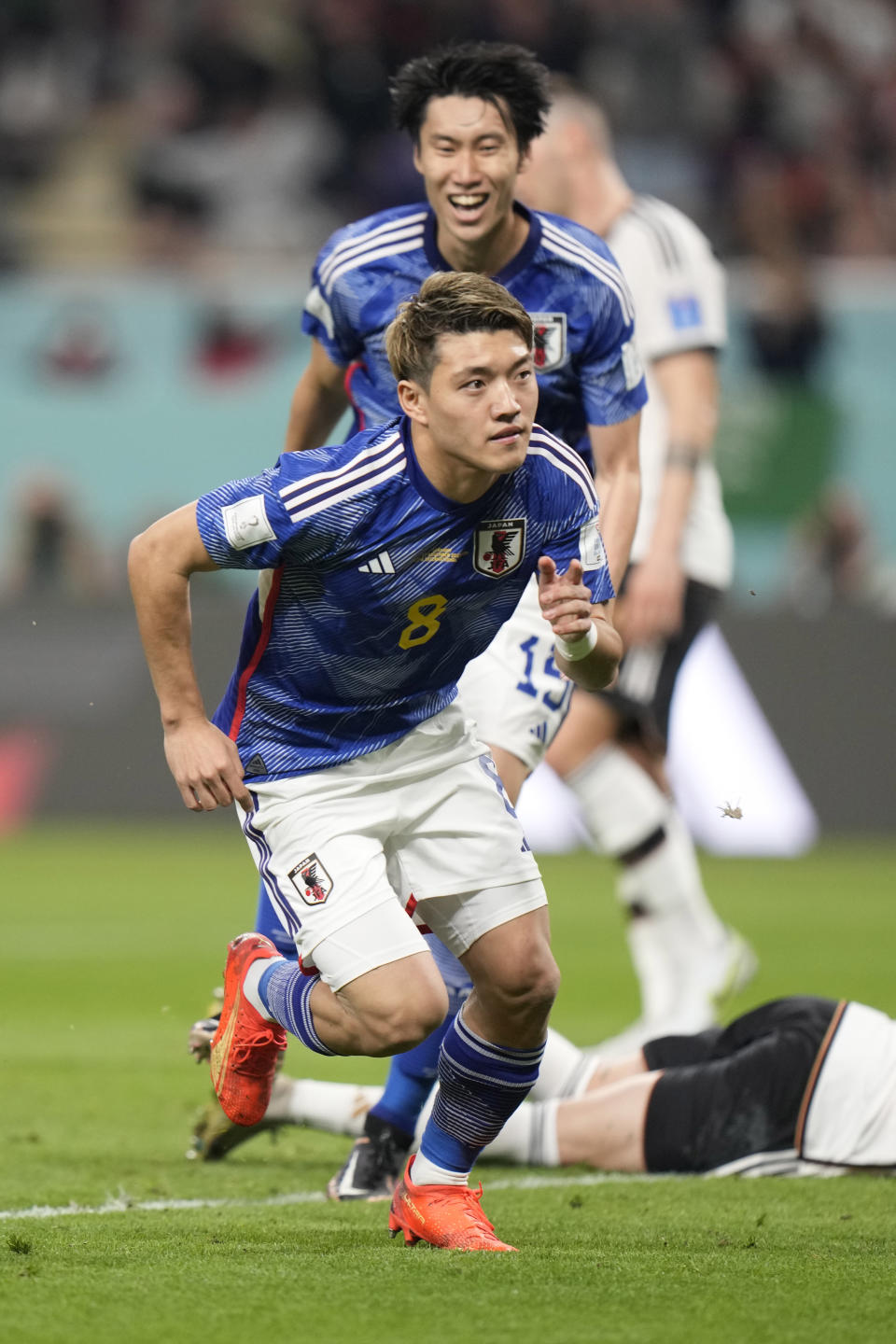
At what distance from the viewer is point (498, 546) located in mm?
3709

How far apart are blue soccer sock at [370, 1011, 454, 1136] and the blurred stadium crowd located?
10.9m

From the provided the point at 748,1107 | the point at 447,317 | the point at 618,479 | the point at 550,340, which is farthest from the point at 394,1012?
the point at 550,340

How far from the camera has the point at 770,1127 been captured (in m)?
4.29

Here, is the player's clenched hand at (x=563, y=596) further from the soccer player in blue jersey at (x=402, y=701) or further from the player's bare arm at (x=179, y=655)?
the player's bare arm at (x=179, y=655)

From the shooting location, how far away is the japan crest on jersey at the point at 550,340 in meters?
4.52

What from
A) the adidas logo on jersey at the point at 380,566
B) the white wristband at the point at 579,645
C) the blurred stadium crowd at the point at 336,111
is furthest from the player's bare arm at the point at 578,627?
the blurred stadium crowd at the point at 336,111

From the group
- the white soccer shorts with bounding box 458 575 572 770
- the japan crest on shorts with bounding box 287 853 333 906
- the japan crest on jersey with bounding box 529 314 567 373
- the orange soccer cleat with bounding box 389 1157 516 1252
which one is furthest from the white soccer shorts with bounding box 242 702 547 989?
the japan crest on jersey with bounding box 529 314 567 373

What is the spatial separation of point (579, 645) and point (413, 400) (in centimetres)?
54

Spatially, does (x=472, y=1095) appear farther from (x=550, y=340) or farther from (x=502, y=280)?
(x=502, y=280)

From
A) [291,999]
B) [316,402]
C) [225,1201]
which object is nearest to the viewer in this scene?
[291,999]

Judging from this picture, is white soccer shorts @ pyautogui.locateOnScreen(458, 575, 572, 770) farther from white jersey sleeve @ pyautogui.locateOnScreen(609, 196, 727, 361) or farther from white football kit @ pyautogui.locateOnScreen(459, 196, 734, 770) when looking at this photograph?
white jersey sleeve @ pyautogui.locateOnScreen(609, 196, 727, 361)

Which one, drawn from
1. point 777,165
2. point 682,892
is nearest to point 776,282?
point 777,165

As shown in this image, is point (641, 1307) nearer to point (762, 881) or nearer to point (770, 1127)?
point (770, 1127)

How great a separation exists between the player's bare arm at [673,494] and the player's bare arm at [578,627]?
1813 mm
